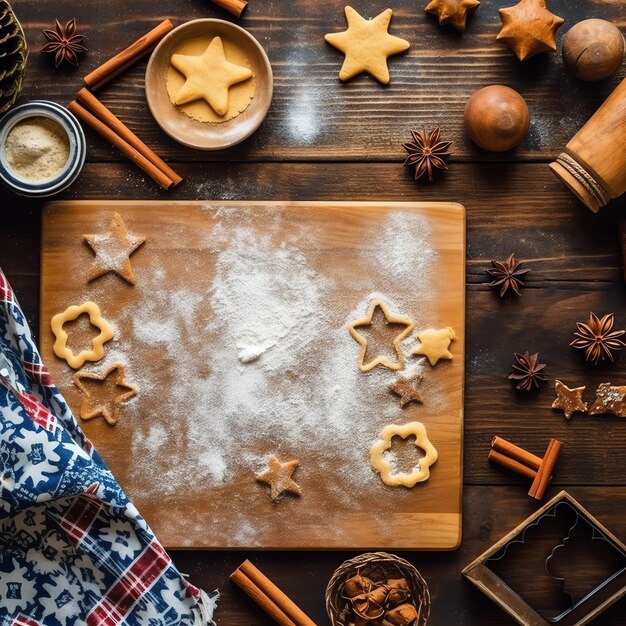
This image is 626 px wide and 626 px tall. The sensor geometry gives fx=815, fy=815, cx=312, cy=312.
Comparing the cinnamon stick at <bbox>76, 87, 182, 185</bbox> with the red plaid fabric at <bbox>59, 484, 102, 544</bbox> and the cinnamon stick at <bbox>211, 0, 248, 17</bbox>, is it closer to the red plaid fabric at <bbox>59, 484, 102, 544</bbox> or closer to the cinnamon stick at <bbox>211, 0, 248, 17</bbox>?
the cinnamon stick at <bbox>211, 0, 248, 17</bbox>

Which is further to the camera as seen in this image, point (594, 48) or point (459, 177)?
point (459, 177)

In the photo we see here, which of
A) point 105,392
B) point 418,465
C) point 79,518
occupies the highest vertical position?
point 105,392

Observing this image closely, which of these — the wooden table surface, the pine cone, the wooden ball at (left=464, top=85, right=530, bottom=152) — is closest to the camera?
the pine cone

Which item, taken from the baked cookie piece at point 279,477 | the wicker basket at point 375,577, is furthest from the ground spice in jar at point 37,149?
the wicker basket at point 375,577

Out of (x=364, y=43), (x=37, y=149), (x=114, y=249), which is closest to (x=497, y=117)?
(x=364, y=43)

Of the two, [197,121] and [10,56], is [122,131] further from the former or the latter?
[10,56]

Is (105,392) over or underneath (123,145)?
underneath

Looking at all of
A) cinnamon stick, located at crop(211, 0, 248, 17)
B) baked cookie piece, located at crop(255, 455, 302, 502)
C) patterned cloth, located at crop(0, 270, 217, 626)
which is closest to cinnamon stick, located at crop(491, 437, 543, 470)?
baked cookie piece, located at crop(255, 455, 302, 502)

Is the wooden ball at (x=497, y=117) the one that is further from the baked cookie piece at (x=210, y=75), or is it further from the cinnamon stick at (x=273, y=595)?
the cinnamon stick at (x=273, y=595)
